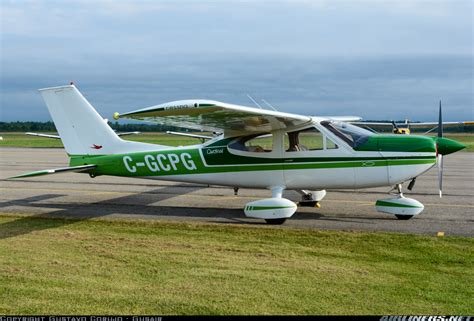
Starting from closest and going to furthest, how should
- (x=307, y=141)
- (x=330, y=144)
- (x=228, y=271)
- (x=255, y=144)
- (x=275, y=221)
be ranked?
(x=228, y=271)
(x=275, y=221)
(x=330, y=144)
(x=307, y=141)
(x=255, y=144)

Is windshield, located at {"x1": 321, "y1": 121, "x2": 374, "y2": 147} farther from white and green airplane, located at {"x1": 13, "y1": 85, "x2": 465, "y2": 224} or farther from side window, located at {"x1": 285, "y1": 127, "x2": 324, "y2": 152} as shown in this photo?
side window, located at {"x1": 285, "y1": 127, "x2": 324, "y2": 152}

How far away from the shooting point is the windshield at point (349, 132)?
10.3 metres

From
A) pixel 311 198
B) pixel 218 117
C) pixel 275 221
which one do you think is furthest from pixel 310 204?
pixel 218 117

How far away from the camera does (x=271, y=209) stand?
9.77 m

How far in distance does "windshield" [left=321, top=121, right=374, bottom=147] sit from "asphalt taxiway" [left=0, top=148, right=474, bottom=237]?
5.24ft

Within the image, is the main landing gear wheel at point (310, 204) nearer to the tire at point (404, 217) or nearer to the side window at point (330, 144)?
the side window at point (330, 144)

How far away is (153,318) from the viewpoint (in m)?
4.92

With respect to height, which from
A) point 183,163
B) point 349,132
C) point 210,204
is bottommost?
point 210,204

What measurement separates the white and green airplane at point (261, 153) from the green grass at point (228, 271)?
170cm

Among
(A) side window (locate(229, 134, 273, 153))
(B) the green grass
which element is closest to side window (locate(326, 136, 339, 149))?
(A) side window (locate(229, 134, 273, 153))

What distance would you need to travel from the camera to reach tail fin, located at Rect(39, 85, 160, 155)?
11.7 meters

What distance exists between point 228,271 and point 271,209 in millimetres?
3276

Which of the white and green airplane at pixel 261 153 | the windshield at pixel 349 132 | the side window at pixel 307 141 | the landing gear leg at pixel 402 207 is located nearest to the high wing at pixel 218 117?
the white and green airplane at pixel 261 153

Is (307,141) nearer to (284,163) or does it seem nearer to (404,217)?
(284,163)
